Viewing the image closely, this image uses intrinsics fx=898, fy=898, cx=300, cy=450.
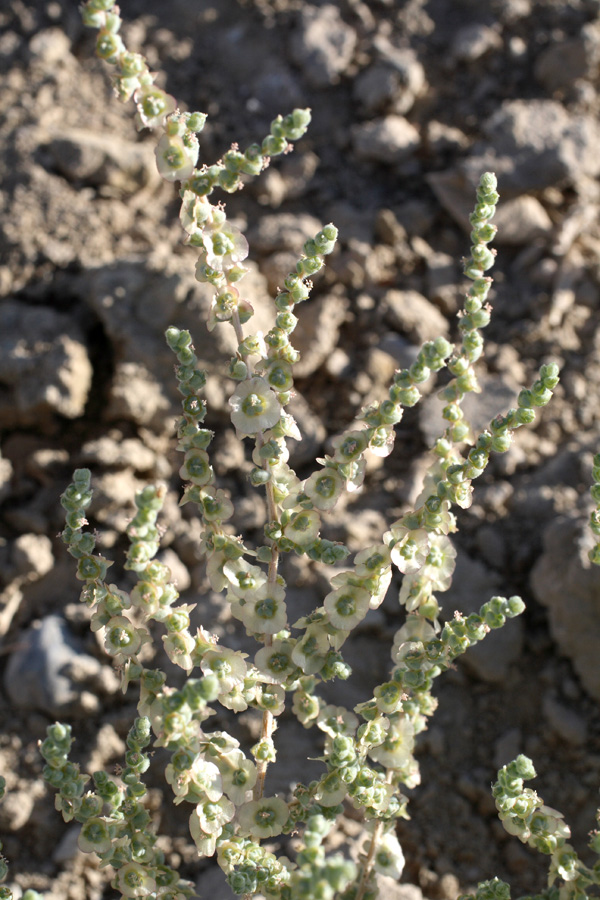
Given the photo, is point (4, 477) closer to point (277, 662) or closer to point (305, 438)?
point (305, 438)

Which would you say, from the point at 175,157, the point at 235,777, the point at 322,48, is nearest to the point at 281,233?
the point at 322,48

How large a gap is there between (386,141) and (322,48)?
549mm

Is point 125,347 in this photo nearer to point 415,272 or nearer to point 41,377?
point 41,377

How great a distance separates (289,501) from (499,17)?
307 centimetres

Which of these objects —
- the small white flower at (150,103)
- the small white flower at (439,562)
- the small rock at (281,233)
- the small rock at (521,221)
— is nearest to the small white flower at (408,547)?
the small white flower at (439,562)

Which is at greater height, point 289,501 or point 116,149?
point 289,501

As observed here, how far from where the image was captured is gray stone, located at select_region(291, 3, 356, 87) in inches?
155

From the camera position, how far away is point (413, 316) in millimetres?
3418

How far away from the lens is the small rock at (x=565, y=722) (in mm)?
2762

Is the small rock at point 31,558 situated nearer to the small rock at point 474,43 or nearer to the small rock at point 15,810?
the small rock at point 15,810

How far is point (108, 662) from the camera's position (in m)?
2.88

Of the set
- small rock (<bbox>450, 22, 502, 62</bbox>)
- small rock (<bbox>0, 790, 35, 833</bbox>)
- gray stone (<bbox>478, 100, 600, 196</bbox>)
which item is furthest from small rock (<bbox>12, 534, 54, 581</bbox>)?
small rock (<bbox>450, 22, 502, 62</bbox>)

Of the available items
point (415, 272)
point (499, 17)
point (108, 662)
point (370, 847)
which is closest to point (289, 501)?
point (370, 847)

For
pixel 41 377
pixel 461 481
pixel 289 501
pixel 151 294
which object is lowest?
pixel 41 377
